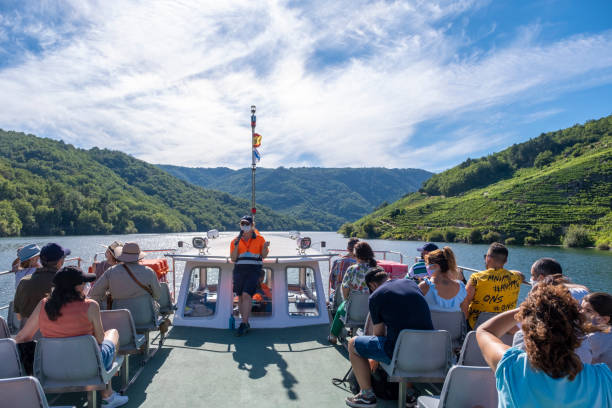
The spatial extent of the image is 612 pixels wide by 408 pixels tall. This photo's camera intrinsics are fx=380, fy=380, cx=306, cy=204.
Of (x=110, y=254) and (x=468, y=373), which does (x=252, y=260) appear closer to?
(x=110, y=254)

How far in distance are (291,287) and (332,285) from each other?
5.00 ft

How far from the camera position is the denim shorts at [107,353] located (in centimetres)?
316

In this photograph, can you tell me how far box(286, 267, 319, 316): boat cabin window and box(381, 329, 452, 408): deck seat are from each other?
137 inches

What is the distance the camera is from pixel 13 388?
223 centimetres

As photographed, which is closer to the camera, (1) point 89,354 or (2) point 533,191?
(1) point 89,354

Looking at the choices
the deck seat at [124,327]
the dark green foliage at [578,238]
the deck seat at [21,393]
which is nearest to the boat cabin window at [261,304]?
the deck seat at [124,327]

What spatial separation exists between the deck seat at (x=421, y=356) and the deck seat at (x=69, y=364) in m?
2.40

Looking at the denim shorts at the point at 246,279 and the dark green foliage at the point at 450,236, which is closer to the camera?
the denim shorts at the point at 246,279

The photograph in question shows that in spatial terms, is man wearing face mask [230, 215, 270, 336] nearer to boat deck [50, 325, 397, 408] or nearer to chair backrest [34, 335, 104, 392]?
boat deck [50, 325, 397, 408]

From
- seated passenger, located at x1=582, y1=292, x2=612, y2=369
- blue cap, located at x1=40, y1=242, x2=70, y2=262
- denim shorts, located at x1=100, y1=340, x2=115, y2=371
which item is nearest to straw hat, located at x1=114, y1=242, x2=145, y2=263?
blue cap, located at x1=40, y1=242, x2=70, y2=262

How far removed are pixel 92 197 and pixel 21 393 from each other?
3818 inches

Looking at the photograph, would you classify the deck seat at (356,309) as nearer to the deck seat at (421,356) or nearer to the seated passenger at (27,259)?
the deck seat at (421,356)

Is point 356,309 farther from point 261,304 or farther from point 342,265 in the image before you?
point 261,304

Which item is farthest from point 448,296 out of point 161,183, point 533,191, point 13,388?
point 161,183
